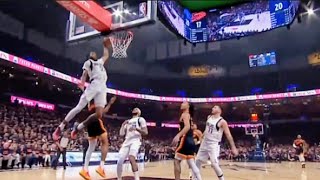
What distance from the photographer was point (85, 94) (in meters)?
5.86

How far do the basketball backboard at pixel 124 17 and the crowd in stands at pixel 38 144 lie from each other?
6067 millimetres

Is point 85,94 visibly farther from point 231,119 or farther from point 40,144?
point 231,119

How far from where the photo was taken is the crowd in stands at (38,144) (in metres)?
15.3

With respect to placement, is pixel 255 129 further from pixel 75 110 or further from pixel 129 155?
pixel 75 110

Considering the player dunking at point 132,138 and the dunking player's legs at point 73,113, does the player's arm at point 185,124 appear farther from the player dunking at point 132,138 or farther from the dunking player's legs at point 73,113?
the dunking player's legs at point 73,113

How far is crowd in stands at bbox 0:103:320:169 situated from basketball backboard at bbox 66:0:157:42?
19.9 ft

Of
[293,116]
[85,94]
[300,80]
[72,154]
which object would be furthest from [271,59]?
[85,94]

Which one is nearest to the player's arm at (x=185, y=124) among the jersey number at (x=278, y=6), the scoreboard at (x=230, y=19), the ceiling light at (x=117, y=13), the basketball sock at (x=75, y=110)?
the basketball sock at (x=75, y=110)

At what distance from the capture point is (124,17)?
10.8 meters

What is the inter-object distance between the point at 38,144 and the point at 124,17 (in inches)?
383

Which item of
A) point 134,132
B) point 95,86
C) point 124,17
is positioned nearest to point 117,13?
point 124,17

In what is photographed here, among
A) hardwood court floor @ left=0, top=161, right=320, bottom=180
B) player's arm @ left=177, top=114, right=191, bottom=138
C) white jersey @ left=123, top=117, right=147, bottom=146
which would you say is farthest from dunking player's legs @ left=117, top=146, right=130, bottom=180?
hardwood court floor @ left=0, top=161, right=320, bottom=180

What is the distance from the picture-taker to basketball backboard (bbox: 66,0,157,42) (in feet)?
34.0

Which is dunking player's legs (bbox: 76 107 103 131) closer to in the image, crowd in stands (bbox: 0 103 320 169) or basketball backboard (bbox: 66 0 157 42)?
basketball backboard (bbox: 66 0 157 42)
